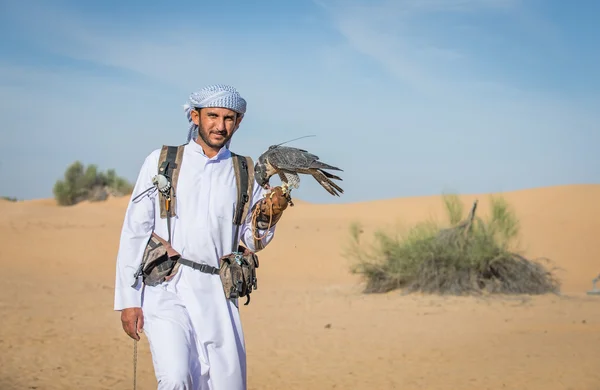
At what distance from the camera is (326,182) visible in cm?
432

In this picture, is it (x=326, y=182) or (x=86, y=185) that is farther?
(x=86, y=185)

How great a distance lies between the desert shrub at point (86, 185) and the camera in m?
49.6

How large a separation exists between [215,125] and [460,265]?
441 inches

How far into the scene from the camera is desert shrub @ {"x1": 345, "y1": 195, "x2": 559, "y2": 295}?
48.5ft

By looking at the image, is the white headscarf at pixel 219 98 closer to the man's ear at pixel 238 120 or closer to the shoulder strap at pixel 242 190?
the man's ear at pixel 238 120

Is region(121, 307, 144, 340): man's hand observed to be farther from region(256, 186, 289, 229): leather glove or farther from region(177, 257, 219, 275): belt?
region(256, 186, 289, 229): leather glove

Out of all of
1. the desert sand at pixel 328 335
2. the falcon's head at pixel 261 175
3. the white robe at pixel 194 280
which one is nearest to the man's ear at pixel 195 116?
the white robe at pixel 194 280

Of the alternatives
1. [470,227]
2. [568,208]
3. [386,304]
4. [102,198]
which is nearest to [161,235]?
[386,304]

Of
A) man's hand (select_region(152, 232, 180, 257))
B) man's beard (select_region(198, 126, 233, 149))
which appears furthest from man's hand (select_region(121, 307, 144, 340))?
man's beard (select_region(198, 126, 233, 149))

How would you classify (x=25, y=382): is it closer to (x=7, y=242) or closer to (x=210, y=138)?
(x=210, y=138)

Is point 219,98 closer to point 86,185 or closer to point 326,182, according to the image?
point 326,182

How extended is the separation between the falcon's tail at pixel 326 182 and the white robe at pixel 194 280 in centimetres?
45

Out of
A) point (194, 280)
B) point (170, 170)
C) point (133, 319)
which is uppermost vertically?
point (170, 170)

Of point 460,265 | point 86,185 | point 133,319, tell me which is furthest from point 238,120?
point 86,185
